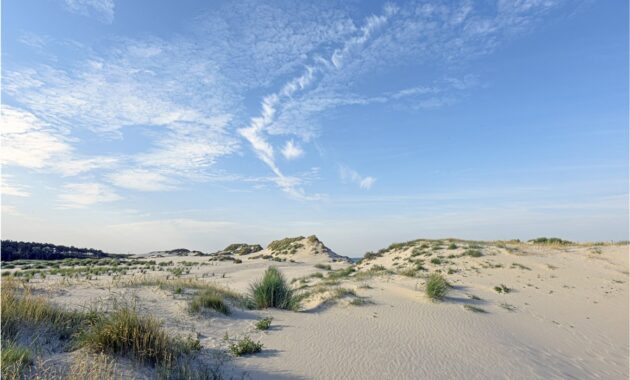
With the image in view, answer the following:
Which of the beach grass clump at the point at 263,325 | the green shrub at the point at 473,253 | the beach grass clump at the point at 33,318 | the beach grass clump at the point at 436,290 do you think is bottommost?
the beach grass clump at the point at 263,325

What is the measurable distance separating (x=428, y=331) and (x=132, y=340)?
6.41 m

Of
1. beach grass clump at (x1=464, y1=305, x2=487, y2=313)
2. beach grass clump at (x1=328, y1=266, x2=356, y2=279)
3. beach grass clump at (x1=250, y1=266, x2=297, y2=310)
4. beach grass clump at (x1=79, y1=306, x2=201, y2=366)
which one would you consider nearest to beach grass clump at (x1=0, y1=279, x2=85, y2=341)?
beach grass clump at (x1=79, y1=306, x2=201, y2=366)

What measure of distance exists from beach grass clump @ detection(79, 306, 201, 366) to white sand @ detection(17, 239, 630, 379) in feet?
3.39

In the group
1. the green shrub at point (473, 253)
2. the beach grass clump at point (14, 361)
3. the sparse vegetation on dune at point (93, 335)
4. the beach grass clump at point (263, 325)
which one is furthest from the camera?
the green shrub at point (473, 253)

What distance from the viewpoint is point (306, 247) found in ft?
144

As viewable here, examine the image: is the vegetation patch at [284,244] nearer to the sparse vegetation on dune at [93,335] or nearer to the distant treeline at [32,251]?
the distant treeline at [32,251]

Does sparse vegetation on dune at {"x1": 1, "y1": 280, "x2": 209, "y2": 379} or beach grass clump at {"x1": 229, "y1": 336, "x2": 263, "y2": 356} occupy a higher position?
sparse vegetation on dune at {"x1": 1, "y1": 280, "x2": 209, "y2": 379}

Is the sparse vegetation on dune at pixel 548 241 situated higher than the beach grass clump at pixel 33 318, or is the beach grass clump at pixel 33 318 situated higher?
the sparse vegetation on dune at pixel 548 241

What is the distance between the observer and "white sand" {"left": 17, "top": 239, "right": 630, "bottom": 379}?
238 inches

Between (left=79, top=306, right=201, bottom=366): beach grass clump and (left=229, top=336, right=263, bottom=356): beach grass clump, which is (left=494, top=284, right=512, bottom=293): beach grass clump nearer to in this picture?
(left=229, top=336, right=263, bottom=356): beach grass clump

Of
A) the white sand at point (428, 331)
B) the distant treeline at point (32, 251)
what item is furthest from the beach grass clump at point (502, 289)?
the distant treeline at point (32, 251)

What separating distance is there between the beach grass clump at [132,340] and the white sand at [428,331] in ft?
3.39

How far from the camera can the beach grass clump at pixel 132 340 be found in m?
5.10

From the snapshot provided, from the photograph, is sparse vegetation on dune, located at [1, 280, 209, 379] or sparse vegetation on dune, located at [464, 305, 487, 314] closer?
sparse vegetation on dune, located at [1, 280, 209, 379]
